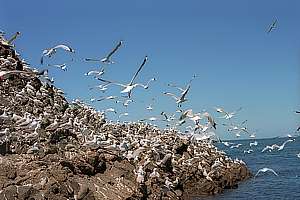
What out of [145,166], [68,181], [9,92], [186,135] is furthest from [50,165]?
[186,135]

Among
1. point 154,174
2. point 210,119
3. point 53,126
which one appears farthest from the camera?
point 154,174

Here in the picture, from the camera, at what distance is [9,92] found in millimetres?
29266

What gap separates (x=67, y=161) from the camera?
784 inches

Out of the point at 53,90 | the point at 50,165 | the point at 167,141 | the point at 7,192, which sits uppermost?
the point at 53,90

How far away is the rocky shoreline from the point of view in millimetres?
17891

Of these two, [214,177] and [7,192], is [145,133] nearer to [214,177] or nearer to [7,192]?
[214,177]

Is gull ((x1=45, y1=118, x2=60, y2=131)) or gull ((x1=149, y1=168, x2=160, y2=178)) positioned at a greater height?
gull ((x1=45, y1=118, x2=60, y2=131))

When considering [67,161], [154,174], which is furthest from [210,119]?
[154,174]

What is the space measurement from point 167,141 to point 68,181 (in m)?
21.4

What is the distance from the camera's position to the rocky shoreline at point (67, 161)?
17.9 m

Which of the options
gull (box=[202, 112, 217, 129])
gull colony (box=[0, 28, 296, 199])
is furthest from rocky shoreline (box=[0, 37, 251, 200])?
gull (box=[202, 112, 217, 129])

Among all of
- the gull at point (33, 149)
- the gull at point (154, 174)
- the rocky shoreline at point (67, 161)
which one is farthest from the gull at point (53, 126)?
the gull at point (154, 174)

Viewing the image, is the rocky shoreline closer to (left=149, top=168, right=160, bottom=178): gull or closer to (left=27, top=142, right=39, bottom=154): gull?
(left=27, top=142, right=39, bottom=154): gull

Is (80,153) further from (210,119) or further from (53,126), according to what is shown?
(210,119)
